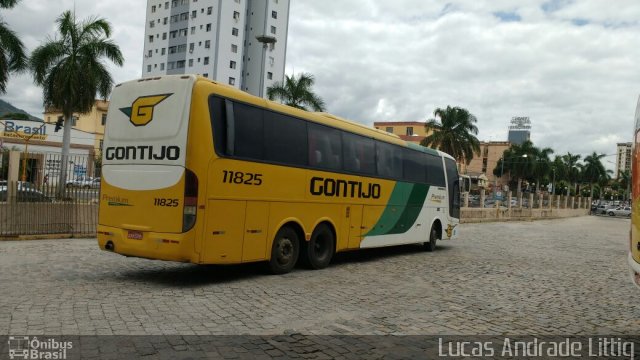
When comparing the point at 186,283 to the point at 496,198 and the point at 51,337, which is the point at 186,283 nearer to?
the point at 51,337

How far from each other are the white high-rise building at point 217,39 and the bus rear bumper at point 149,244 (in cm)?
7136

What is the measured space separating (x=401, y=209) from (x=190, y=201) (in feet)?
23.6

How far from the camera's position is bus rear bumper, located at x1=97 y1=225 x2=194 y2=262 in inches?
309

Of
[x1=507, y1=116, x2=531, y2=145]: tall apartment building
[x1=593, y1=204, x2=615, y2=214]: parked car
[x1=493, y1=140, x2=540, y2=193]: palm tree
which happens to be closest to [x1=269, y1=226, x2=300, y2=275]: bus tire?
[x1=493, y1=140, x2=540, y2=193]: palm tree

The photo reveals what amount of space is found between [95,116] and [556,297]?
243 feet

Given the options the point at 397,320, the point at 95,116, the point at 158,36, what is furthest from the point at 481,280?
the point at 158,36

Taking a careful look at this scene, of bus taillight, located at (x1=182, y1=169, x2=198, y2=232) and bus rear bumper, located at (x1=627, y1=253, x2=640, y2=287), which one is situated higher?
bus taillight, located at (x1=182, y1=169, x2=198, y2=232)

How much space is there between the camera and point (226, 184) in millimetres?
8328

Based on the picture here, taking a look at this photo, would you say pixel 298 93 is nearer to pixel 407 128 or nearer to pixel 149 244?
pixel 149 244

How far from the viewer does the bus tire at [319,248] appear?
10406mm

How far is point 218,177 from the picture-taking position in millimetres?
8164

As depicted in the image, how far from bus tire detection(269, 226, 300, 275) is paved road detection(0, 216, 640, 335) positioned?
274 millimetres

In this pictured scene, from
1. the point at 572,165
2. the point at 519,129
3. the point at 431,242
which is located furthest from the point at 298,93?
the point at 519,129

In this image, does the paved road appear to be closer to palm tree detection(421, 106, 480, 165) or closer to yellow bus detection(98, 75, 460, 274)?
yellow bus detection(98, 75, 460, 274)
